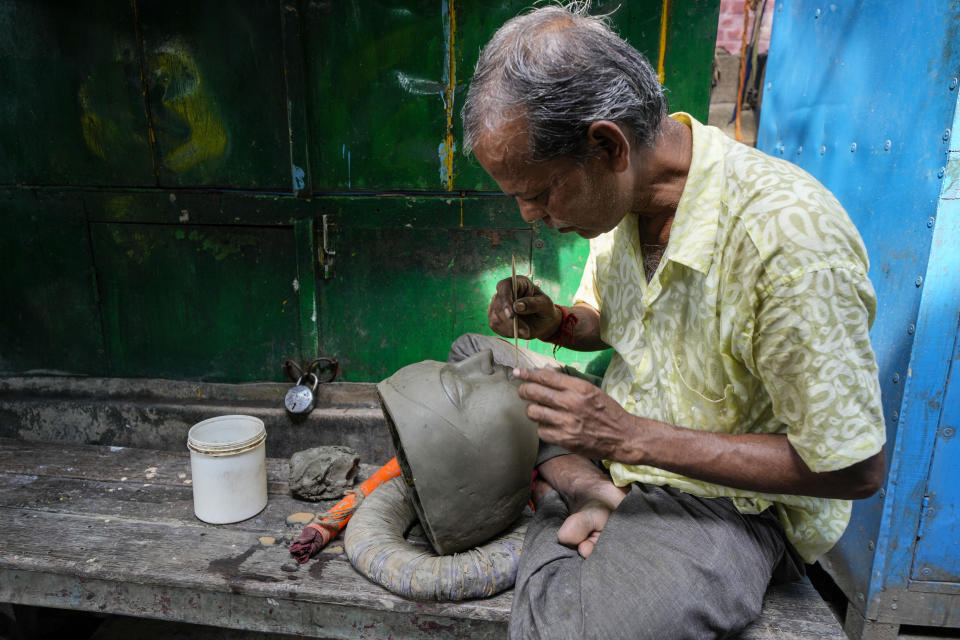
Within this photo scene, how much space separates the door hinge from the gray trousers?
5.96 feet

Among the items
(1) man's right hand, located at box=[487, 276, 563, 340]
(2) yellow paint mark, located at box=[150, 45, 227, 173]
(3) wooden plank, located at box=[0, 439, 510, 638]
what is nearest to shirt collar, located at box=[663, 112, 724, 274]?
(1) man's right hand, located at box=[487, 276, 563, 340]

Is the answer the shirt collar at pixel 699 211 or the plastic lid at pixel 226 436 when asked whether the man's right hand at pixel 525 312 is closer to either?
the shirt collar at pixel 699 211

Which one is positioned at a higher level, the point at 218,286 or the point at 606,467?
the point at 218,286

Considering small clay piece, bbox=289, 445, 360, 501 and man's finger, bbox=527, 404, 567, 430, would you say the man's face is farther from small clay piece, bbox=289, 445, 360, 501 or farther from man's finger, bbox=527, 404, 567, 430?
small clay piece, bbox=289, 445, 360, 501

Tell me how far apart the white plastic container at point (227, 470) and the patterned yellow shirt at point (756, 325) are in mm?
1387

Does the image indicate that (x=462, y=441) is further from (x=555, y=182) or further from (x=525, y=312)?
(x=555, y=182)

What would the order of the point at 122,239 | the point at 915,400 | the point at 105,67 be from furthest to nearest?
the point at 122,239 → the point at 105,67 → the point at 915,400

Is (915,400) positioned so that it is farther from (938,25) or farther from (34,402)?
(34,402)

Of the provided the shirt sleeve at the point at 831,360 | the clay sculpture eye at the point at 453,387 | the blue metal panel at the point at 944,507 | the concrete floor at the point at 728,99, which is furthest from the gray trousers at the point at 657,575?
the concrete floor at the point at 728,99

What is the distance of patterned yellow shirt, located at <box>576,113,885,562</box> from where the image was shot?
136 cm

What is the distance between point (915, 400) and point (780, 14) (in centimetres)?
200

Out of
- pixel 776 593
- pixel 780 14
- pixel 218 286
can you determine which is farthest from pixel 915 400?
pixel 218 286

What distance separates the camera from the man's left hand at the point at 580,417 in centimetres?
155

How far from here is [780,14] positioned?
3.13m
